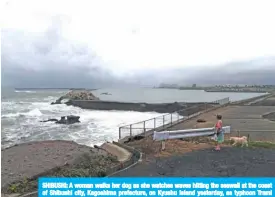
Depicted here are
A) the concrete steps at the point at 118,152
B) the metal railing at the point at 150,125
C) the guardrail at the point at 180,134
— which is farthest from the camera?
the metal railing at the point at 150,125

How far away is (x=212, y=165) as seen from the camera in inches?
360

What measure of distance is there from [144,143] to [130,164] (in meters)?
3.00

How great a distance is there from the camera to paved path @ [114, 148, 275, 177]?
842 cm

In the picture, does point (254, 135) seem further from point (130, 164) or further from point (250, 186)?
point (250, 186)

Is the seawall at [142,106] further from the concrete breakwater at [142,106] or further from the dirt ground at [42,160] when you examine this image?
the dirt ground at [42,160]

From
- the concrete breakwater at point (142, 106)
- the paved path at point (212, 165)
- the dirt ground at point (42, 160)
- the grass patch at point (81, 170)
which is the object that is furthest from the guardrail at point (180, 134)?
the concrete breakwater at point (142, 106)

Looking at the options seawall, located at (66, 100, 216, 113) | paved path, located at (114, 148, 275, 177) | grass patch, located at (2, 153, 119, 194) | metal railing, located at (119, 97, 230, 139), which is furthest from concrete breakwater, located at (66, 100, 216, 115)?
grass patch, located at (2, 153, 119, 194)

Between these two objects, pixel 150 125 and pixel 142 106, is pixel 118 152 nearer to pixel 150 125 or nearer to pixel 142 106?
pixel 150 125

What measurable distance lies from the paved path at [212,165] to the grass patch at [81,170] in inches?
32.6

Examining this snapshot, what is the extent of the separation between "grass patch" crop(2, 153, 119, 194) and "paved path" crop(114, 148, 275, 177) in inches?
32.6

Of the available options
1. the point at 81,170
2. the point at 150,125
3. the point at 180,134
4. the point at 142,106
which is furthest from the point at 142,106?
the point at 81,170

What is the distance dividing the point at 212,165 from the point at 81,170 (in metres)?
3.66

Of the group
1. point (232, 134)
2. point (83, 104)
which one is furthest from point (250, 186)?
point (83, 104)

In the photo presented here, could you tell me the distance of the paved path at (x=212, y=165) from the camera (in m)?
8.42
